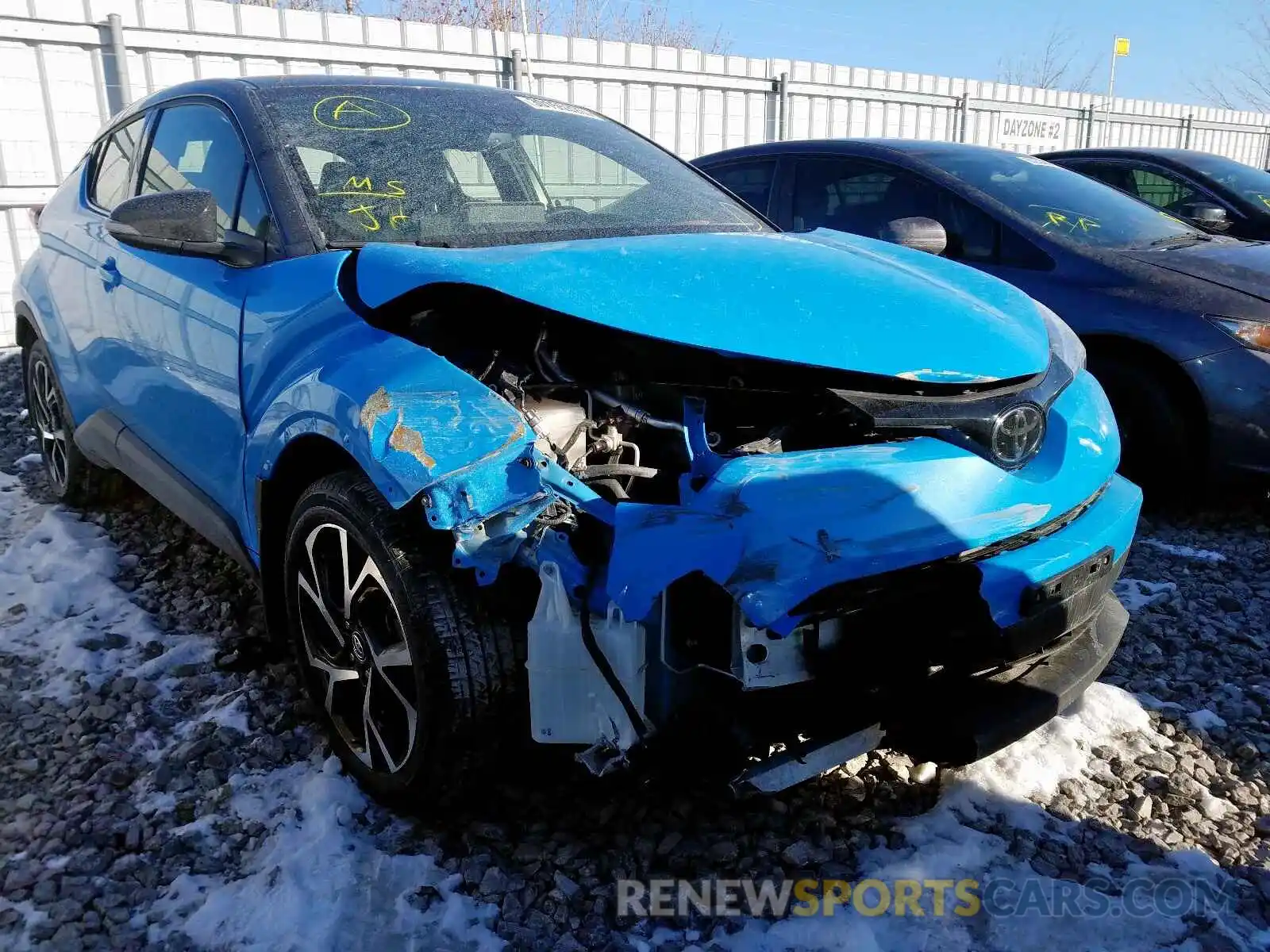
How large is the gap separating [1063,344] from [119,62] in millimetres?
6810

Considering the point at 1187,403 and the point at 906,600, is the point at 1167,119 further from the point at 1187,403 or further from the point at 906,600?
the point at 906,600

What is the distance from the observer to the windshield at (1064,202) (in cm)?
452

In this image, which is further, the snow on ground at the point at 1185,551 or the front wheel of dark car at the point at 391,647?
the snow on ground at the point at 1185,551

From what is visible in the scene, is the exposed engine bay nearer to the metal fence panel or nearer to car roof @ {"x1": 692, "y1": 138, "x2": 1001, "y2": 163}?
the metal fence panel

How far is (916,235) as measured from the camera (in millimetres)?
3457

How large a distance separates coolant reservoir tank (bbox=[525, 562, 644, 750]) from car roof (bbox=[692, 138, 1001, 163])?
12.9 ft

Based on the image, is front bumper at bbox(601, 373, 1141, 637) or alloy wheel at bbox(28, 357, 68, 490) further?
alloy wheel at bbox(28, 357, 68, 490)

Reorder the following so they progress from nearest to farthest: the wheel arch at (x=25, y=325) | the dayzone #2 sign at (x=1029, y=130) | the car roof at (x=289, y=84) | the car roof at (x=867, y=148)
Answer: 1. the car roof at (x=289, y=84)
2. the wheel arch at (x=25, y=325)
3. the car roof at (x=867, y=148)
4. the dayzone #2 sign at (x=1029, y=130)

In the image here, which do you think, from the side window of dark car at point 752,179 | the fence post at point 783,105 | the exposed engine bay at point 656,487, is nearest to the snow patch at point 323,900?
the exposed engine bay at point 656,487

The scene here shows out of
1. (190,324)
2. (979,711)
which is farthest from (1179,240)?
(190,324)

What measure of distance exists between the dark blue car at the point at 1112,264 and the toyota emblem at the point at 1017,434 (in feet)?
4.65

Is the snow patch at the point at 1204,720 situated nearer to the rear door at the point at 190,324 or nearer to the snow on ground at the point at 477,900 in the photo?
the snow on ground at the point at 477,900

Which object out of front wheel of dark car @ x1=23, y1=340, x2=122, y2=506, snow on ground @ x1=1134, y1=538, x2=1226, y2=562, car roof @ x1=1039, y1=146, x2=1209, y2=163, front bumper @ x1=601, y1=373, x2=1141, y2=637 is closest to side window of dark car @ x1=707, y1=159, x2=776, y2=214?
car roof @ x1=1039, y1=146, x2=1209, y2=163

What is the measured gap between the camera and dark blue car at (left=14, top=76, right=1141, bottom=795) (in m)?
1.86
